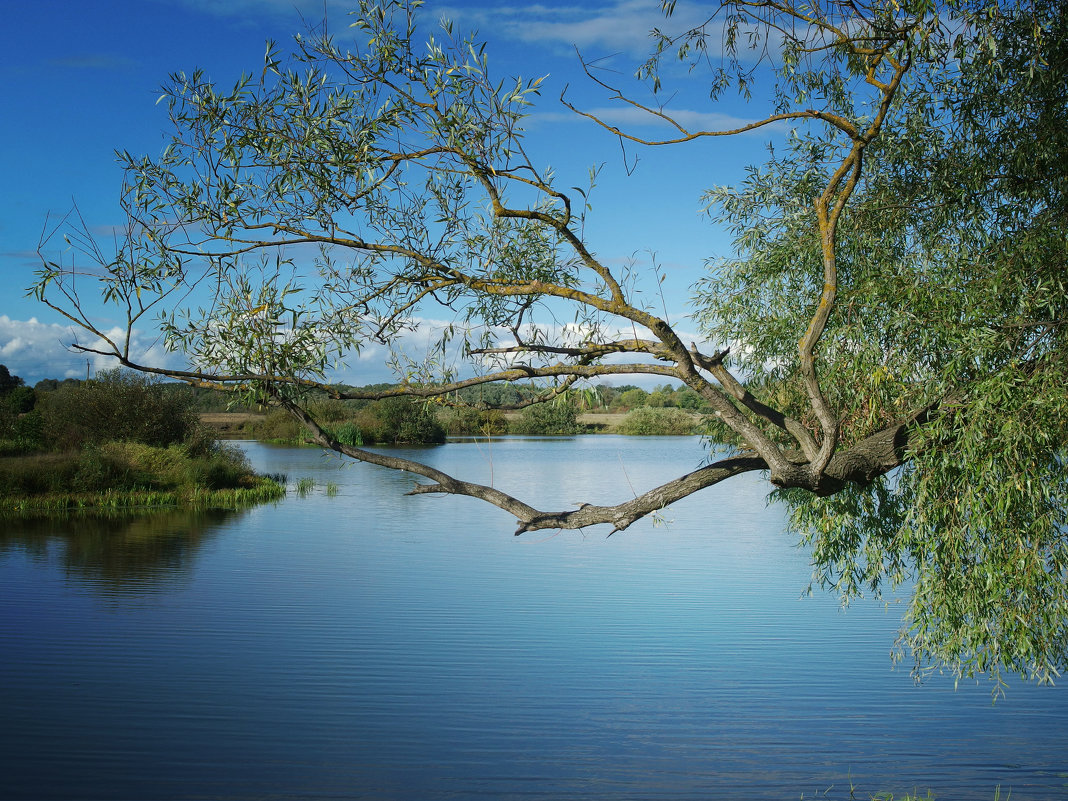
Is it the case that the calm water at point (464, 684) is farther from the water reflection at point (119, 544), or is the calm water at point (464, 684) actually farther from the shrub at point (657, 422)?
the shrub at point (657, 422)

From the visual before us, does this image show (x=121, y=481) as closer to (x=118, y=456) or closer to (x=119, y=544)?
(x=118, y=456)

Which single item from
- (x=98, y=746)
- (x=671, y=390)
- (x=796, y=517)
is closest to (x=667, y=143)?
(x=796, y=517)

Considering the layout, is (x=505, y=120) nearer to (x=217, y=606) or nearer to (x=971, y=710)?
(x=971, y=710)

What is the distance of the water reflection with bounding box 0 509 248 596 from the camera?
14484 mm

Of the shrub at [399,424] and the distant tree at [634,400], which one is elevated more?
the distant tree at [634,400]

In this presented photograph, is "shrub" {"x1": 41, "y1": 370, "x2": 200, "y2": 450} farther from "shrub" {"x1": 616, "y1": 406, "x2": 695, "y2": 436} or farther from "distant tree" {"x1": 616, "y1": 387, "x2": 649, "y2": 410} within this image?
"distant tree" {"x1": 616, "y1": 387, "x2": 649, "y2": 410}

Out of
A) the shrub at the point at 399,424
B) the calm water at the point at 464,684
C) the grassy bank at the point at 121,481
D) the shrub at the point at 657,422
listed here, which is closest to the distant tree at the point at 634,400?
the shrub at the point at 657,422

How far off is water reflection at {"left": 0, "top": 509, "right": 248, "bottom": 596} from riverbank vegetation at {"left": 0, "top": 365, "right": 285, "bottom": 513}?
1.07 m

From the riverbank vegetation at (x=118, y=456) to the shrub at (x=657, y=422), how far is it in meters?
36.5

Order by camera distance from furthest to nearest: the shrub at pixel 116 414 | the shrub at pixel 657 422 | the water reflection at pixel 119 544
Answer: the shrub at pixel 657 422 → the shrub at pixel 116 414 → the water reflection at pixel 119 544

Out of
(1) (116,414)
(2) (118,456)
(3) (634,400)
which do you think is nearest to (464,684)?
(2) (118,456)

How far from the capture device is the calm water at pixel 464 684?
7188 mm

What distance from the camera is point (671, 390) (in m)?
71.2

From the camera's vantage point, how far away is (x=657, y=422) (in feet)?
197
